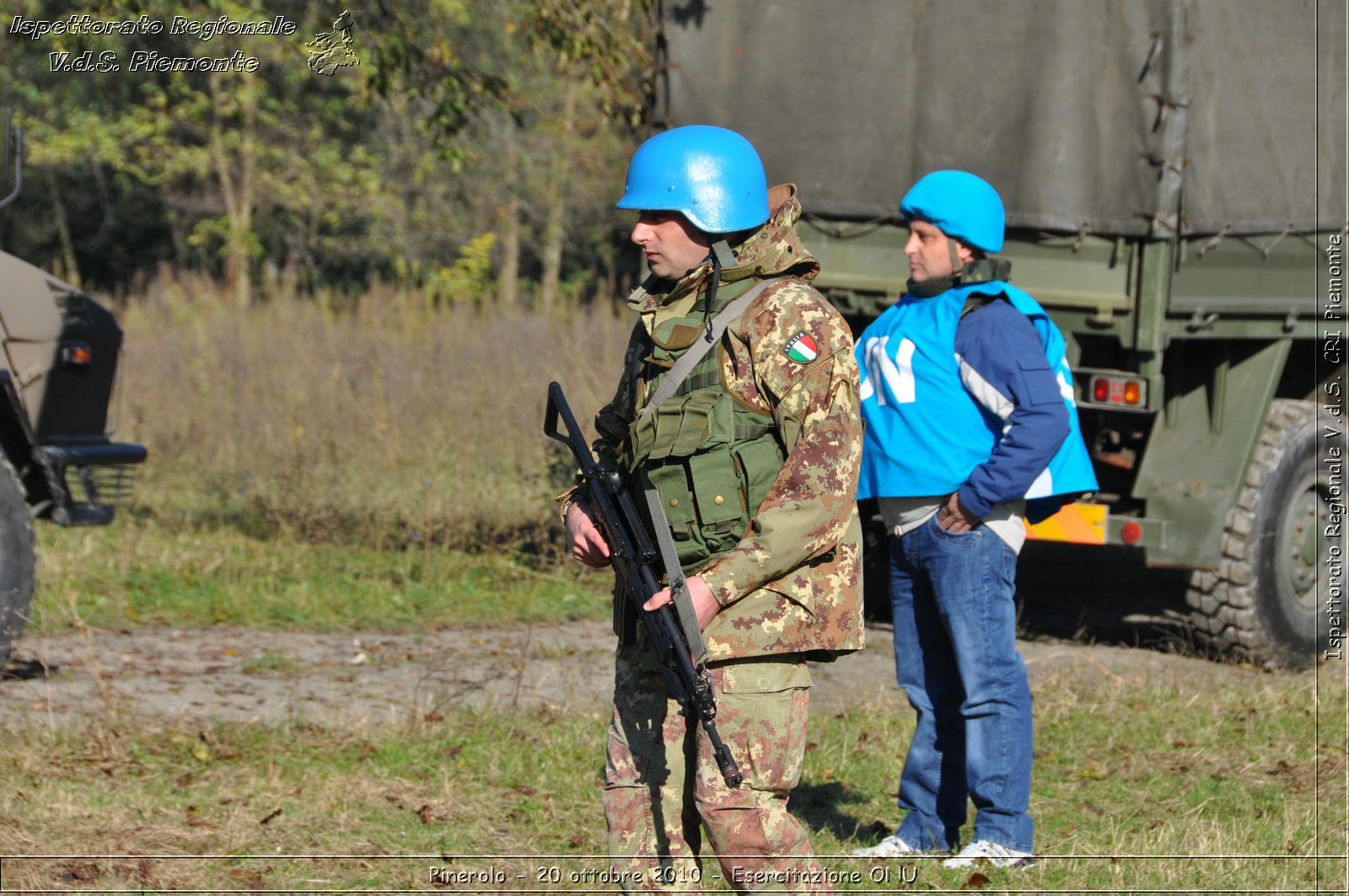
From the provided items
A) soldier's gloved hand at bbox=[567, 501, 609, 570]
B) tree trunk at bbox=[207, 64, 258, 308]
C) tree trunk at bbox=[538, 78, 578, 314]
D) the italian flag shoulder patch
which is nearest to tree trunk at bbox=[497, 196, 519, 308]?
tree trunk at bbox=[538, 78, 578, 314]

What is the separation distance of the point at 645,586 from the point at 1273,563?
16.5 ft

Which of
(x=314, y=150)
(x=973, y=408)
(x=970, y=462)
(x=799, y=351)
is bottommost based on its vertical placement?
(x=970, y=462)

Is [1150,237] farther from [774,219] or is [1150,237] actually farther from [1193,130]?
[774,219]

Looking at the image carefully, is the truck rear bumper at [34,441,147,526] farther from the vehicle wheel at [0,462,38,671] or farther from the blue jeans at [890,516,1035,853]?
the blue jeans at [890,516,1035,853]

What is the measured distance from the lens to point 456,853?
15.0 ft

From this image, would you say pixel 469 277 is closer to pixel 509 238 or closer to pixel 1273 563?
pixel 509 238

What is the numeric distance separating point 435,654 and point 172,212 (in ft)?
57.3

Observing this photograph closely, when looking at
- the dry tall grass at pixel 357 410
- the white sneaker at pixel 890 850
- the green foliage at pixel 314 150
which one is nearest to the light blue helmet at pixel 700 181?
the white sneaker at pixel 890 850

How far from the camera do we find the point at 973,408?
4410 millimetres

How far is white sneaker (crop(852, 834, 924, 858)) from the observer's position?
4543 millimetres

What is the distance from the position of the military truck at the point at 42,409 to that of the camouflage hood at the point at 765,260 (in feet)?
11.8

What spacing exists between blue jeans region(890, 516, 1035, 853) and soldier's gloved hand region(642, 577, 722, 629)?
145 cm

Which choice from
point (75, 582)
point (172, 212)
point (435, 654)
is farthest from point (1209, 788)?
point (172, 212)

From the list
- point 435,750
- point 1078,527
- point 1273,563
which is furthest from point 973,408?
point 1273,563
